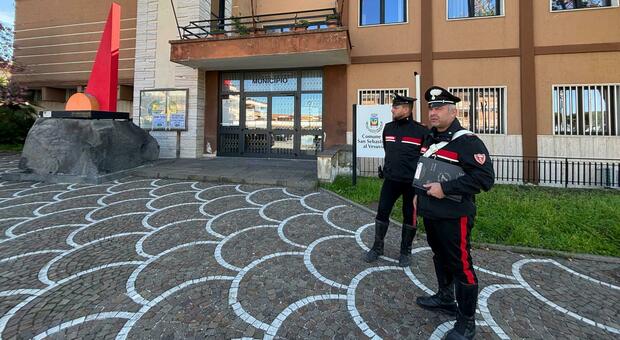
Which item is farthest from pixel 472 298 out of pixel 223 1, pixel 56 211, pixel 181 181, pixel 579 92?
pixel 223 1

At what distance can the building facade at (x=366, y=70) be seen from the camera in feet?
30.6

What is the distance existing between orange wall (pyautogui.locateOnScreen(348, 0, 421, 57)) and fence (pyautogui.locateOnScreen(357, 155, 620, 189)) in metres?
3.98

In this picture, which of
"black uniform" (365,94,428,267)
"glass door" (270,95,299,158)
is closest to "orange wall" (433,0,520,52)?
"glass door" (270,95,299,158)

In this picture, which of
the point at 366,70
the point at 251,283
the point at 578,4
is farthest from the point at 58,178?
the point at 578,4

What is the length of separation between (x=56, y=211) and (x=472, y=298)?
6.38 m

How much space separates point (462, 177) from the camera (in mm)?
2076

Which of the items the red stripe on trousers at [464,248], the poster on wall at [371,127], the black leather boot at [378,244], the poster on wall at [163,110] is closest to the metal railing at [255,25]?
the poster on wall at [163,110]

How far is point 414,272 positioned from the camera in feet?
10.6

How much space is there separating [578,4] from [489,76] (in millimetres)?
3325

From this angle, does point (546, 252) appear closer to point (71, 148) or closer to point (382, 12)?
point (382, 12)

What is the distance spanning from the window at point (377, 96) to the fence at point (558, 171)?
227 centimetres

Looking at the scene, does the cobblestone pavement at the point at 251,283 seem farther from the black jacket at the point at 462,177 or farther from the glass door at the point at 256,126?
the glass door at the point at 256,126

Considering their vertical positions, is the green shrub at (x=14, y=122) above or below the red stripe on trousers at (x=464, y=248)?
above

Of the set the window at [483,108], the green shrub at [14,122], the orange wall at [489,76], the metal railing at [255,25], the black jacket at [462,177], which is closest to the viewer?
the black jacket at [462,177]
